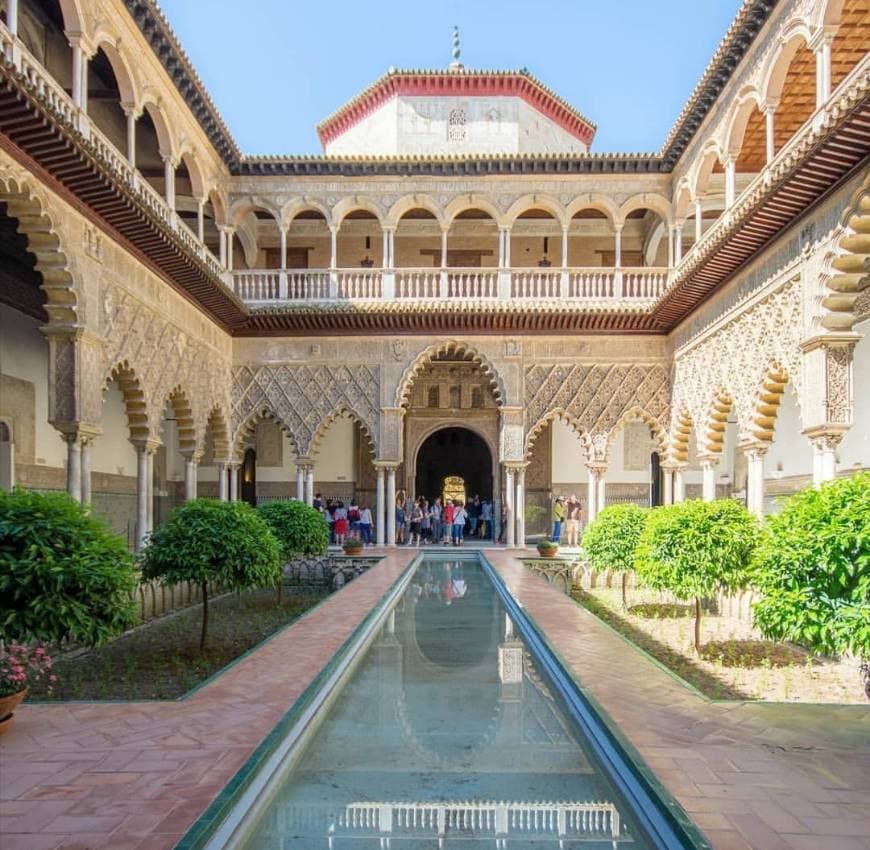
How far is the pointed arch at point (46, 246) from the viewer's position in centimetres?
849

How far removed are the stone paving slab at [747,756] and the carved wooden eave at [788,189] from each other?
5.26m

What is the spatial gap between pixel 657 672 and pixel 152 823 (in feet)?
11.6

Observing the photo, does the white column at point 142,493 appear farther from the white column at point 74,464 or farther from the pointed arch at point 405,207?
the pointed arch at point 405,207

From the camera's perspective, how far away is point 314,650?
6.02 meters

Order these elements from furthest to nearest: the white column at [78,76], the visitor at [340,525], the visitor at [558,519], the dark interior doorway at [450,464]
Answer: the dark interior doorway at [450,464] < the visitor at [558,519] < the visitor at [340,525] < the white column at [78,76]

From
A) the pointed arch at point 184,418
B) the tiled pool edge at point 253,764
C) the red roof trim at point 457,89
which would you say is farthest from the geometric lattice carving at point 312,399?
the tiled pool edge at point 253,764

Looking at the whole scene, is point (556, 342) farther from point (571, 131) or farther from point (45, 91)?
point (45, 91)

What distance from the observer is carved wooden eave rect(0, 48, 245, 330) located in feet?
24.7

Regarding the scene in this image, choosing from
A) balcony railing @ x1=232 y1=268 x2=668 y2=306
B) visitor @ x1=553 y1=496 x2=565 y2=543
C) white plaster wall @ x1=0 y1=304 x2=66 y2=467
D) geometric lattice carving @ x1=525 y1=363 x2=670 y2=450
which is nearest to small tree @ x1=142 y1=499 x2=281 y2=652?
white plaster wall @ x1=0 y1=304 x2=66 y2=467

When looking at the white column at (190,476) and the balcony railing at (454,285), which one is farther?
the balcony railing at (454,285)

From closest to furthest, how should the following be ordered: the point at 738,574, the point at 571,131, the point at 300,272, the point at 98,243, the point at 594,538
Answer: the point at 738,574 → the point at 98,243 → the point at 594,538 → the point at 300,272 → the point at 571,131

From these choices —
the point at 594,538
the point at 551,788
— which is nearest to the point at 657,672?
the point at 551,788

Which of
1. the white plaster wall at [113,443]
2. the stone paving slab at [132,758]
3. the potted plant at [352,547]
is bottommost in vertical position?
the potted plant at [352,547]

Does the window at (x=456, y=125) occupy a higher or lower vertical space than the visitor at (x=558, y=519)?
higher
